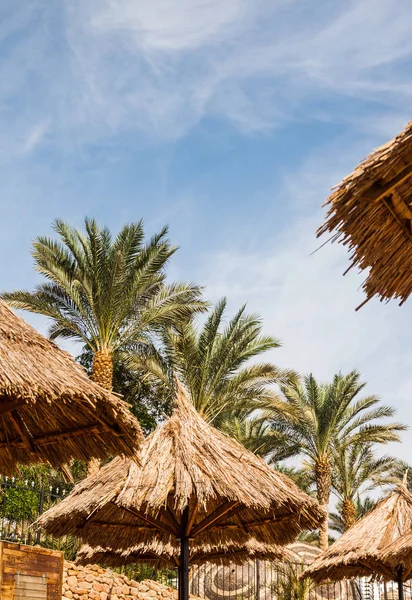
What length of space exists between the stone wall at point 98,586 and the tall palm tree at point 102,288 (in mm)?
4838

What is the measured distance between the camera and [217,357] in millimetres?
18875

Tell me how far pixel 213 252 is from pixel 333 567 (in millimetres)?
6048

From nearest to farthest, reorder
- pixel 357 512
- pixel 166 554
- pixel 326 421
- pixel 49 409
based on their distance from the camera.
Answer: pixel 49 409, pixel 166 554, pixel 326 421, pixel 357 512

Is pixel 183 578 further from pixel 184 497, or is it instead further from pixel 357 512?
pixel 357 512

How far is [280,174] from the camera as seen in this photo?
35.3 feet

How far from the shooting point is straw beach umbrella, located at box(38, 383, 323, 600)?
24.3 ft

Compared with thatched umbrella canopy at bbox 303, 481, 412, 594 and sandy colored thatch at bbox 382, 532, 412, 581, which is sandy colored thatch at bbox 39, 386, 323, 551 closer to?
sandy colored thatch at bbox 382, 532, 412, 581

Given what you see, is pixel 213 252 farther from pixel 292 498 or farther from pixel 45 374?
pixel 45 374

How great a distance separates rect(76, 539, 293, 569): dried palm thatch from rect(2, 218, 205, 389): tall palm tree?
7.06 metres

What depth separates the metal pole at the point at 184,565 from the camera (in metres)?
7.74

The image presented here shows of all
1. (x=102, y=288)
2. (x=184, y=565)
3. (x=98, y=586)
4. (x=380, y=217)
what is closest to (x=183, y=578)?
(x=184, y=565)

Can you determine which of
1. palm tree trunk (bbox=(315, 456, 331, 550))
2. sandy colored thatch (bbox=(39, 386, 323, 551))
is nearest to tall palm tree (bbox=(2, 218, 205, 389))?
palm tree trunk (bbox=(315, 456, 331, 550))

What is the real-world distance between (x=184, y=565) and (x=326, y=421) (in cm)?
1449

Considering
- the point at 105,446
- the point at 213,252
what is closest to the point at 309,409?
the point at 213,252
